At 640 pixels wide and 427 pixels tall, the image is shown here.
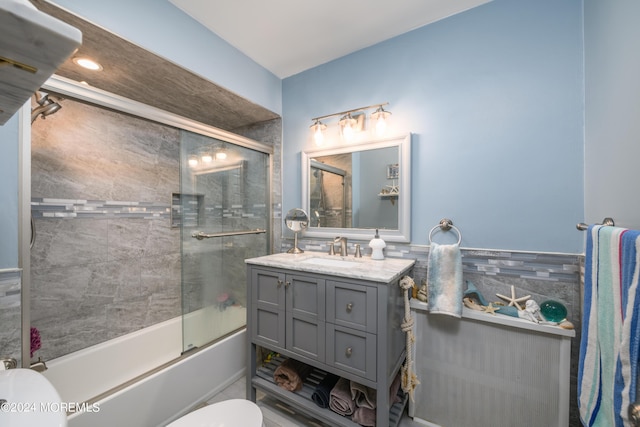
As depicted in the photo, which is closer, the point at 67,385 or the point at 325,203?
the point at 67,385

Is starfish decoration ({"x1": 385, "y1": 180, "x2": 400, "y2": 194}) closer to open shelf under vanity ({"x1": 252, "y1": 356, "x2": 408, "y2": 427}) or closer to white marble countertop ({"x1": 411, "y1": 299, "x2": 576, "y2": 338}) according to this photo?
white marble countertop ({"x1": 411, "y1": 299, "x2": 576, "y2": 338})

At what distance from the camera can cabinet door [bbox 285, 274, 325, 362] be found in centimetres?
133

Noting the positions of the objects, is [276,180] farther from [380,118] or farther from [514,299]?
[514,299]

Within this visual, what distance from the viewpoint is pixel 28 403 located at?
1.88 feet

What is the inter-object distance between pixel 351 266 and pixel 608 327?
3.43 ft

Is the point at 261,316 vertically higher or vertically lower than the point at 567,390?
higher

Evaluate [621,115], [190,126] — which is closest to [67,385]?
[190,126]

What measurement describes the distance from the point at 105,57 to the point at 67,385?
6.61 ft

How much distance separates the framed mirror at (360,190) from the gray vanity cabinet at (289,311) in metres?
0.59

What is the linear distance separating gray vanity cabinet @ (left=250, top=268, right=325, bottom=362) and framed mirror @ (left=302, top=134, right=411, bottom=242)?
0.59 metres

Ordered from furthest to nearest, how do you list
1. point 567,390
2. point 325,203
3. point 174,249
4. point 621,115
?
point 174,249, point 325,203, point 567,390, point 621,115

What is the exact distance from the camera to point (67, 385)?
5.27ft

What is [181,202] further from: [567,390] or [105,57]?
[567,390]

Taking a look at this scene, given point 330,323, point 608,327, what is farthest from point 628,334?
point 330,323
